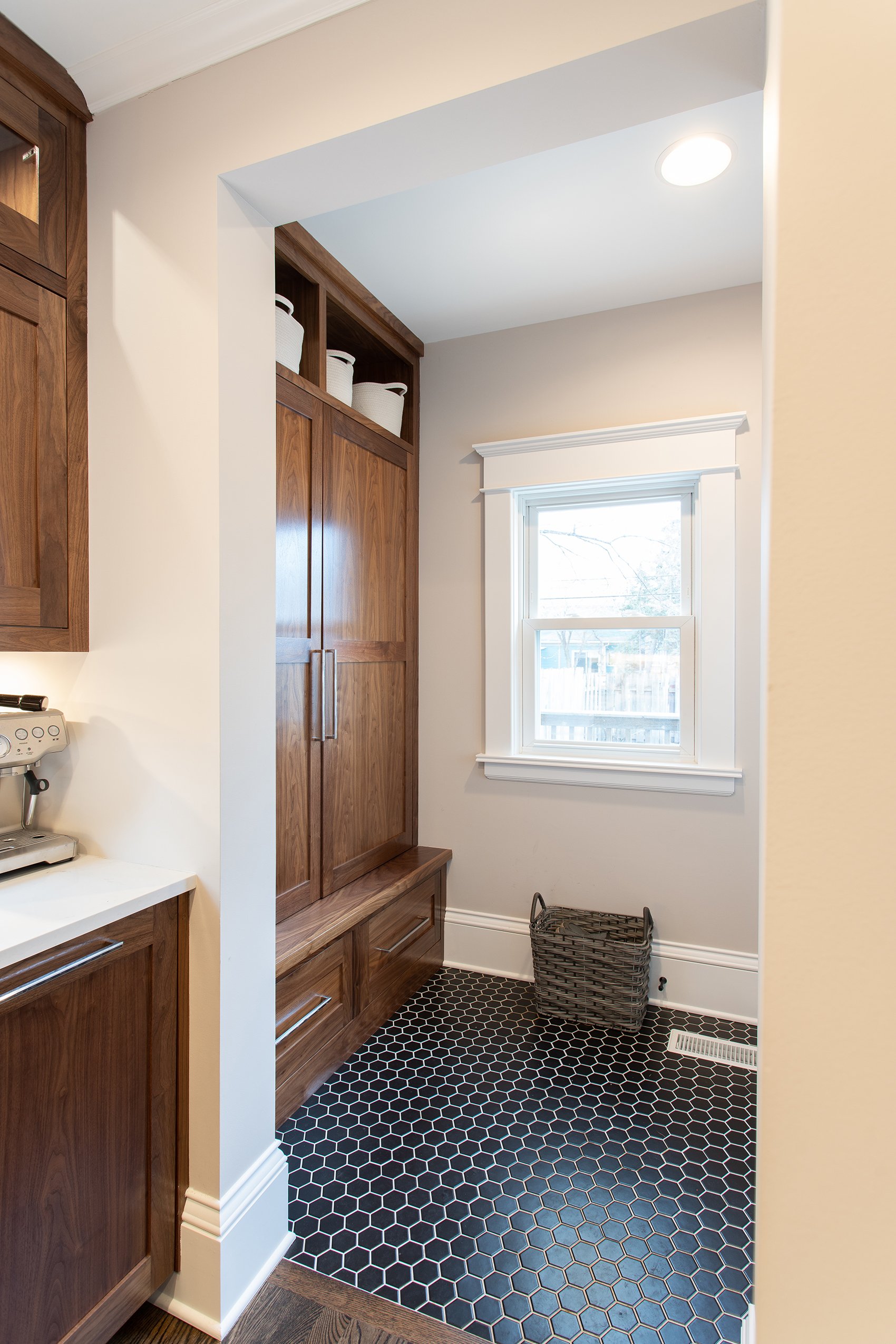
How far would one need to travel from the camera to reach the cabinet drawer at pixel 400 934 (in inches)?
90.7

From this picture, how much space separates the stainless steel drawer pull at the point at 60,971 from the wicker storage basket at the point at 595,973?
61.6 inches

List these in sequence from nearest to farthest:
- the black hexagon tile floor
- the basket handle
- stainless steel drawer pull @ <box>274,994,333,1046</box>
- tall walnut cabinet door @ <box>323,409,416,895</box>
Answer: the black hexagon tile floor < stainless steel drawer pull @ <box>274,994,333,1046</box> < tall walnut cabinet door @ <box>323,409,416,895</box> < the basket handle

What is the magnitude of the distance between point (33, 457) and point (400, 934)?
1.87m

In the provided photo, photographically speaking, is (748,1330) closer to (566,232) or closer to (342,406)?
(342,406)

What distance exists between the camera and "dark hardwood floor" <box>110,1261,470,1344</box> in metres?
1.30

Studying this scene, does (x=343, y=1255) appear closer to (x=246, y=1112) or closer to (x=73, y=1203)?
(x=246, y=1112)

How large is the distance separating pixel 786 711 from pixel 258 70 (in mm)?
1585

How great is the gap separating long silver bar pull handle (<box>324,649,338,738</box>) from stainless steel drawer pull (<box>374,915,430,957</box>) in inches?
29.3

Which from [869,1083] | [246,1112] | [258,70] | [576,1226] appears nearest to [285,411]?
[258,70]

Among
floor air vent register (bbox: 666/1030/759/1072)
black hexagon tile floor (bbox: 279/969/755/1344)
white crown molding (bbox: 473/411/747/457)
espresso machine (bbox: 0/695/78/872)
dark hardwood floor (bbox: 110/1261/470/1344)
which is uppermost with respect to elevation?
white crown molding (bbox: 473/411/747/457)

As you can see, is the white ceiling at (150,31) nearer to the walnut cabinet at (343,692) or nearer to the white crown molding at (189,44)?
the white crown molding at (189,44)

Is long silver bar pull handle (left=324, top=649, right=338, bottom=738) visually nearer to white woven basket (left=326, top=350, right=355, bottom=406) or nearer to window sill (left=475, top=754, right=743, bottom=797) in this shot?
window sill (left=475, top=754, right=743, bottom=797)

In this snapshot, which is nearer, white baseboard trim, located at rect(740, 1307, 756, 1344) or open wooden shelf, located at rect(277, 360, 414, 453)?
white baseboard trim, located at rect(740, 1307, 756, 1344)

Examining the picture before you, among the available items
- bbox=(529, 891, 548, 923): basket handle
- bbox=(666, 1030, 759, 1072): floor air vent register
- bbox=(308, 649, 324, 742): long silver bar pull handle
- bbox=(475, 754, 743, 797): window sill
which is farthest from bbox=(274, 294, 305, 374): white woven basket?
bbox=(666, 1030, 759, 1072): floor air vent register
